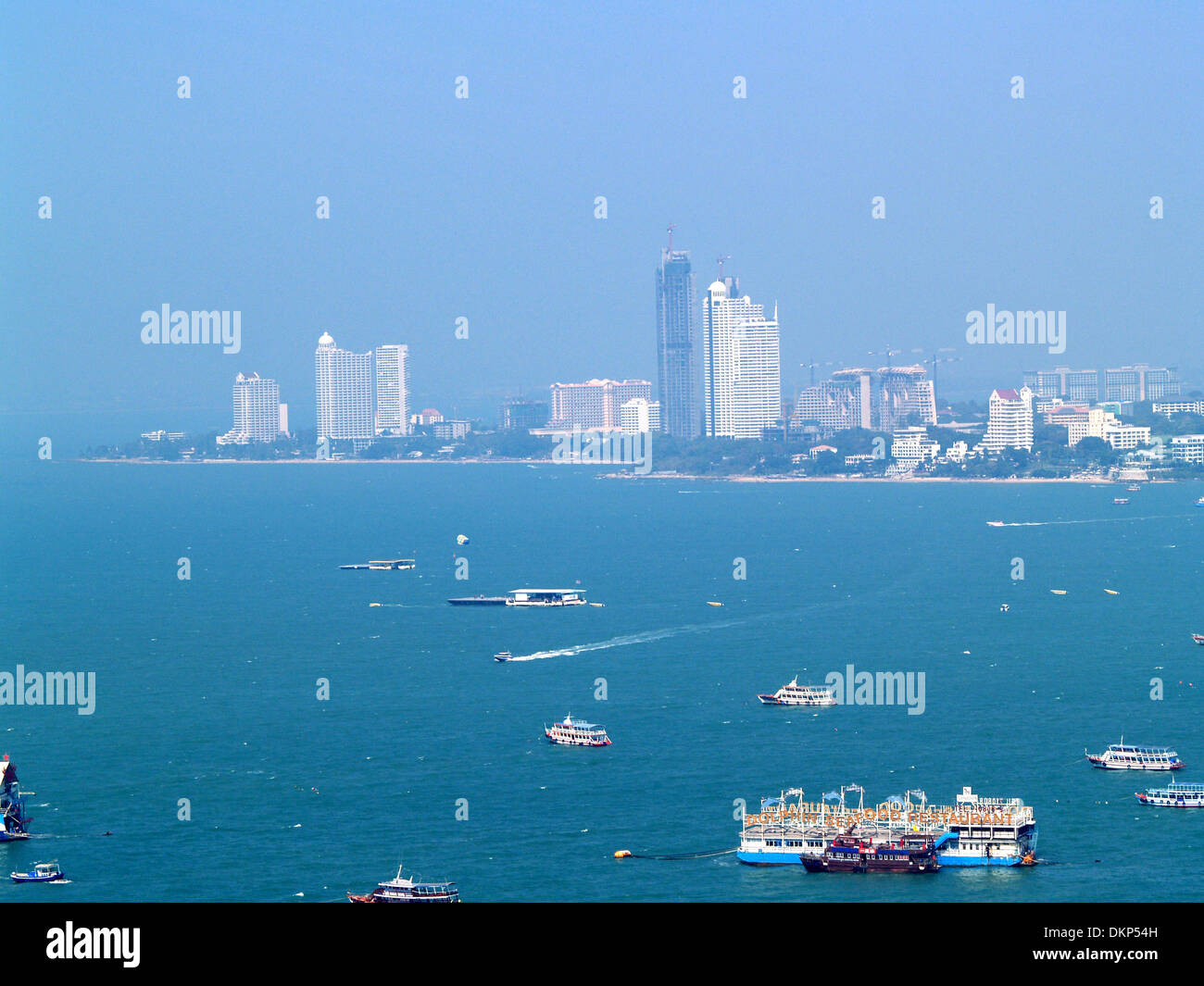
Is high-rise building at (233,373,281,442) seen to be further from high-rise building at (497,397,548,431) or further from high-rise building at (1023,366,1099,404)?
high-rise building at (1023,366,1099,404)

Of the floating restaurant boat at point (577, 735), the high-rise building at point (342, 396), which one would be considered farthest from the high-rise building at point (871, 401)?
the floating restaurant boat at point (577, 735)

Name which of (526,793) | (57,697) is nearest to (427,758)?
(526,793)

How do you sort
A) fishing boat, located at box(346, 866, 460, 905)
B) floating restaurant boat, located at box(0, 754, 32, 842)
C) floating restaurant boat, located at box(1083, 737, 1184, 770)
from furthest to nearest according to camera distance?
floating restaurant boat, located at box(1083, 737, 1184, 770) → floating restaurant boat, located at box(0, 754, 32, 842) → fishing boat, located at box(346, 866, 460, 905)

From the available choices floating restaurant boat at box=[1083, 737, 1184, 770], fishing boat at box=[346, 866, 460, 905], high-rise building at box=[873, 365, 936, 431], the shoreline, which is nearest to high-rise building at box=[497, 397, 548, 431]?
the shoreline

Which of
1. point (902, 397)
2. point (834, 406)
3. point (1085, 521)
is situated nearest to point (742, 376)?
point (834, 406)

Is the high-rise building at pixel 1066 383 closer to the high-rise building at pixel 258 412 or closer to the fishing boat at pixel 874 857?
the high-rise building at pixel 258 412

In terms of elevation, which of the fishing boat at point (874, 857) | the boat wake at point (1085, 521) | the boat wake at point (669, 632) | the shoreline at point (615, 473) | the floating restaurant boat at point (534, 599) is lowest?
the fishing boat at point (874, 857)
